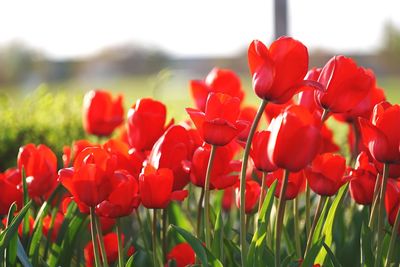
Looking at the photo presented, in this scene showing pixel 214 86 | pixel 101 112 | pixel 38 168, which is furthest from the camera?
pixel 101 112

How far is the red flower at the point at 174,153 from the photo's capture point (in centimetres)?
135

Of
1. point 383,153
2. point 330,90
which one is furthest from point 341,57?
point 383,153

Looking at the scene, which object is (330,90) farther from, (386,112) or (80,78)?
(80,78)

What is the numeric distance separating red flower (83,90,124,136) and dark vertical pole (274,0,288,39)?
7.56 ft

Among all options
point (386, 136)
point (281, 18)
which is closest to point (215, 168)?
point (386, 136)

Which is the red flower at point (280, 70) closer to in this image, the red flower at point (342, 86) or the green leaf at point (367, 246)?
the red flower at point (342, 86)

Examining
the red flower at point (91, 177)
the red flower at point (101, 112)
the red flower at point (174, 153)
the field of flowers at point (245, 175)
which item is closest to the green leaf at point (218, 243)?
the field of flowers at point (245, 175)

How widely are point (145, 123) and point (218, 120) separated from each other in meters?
0.33

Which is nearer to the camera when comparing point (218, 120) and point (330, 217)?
point (218, 120)

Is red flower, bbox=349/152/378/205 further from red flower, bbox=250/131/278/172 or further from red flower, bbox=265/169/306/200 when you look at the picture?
red flower, bbox=250/131/278/172

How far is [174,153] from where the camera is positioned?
1.36m

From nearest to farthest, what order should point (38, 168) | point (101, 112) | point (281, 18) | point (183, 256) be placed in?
point (183, 256), point (38, 168), point (101, 112), point (281, 18)

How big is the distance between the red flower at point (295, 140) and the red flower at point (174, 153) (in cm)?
27

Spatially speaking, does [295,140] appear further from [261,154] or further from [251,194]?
[251,194]
